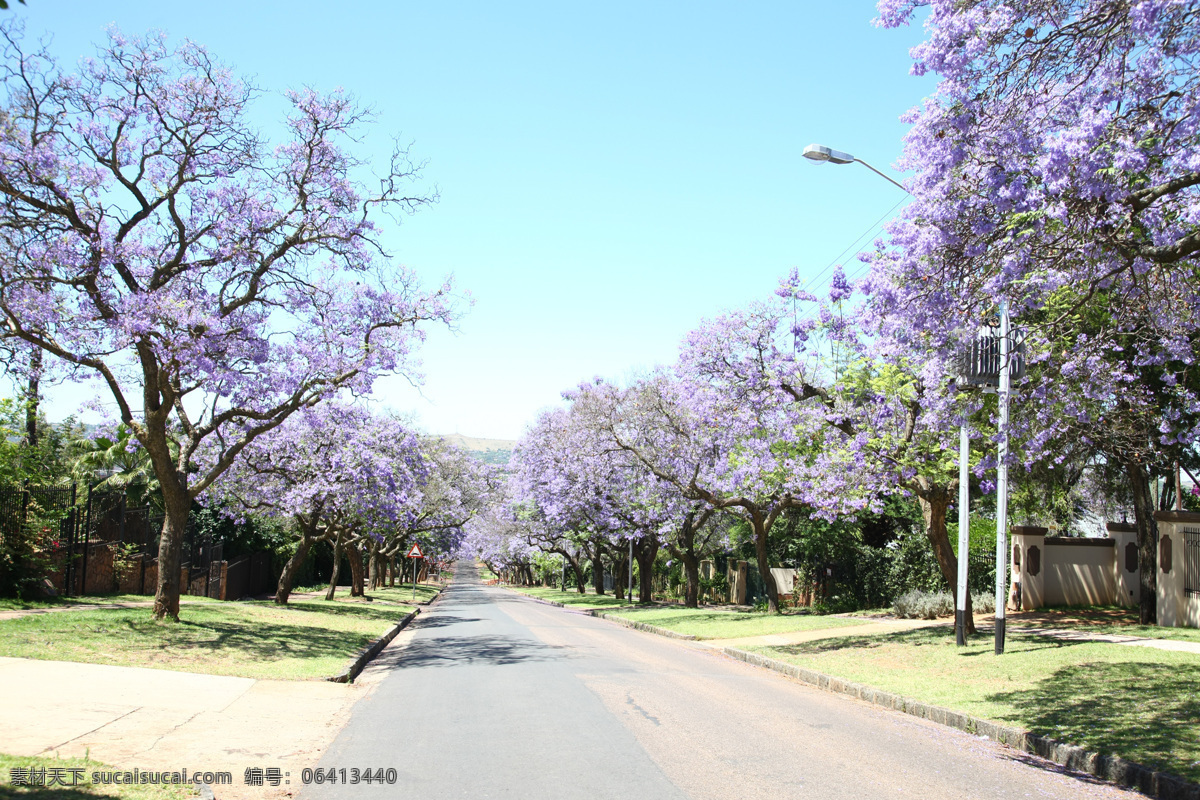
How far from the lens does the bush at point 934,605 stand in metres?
21.3

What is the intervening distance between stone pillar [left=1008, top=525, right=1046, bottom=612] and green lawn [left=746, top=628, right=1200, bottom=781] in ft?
17.3

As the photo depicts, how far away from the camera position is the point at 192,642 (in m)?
14.4

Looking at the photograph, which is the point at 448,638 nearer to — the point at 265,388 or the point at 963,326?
the point at 265,388

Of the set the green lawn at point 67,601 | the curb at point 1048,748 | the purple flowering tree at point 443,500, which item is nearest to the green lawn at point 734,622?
the curb at point 1048,748

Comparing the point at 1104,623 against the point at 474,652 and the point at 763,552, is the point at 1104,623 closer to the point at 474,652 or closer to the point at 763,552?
the point at 763,552

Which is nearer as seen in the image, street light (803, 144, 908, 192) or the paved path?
the paved path

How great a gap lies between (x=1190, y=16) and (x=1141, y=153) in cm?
137

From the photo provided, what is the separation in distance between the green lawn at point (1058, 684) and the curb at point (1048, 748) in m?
0.18

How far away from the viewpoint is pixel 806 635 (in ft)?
66.6

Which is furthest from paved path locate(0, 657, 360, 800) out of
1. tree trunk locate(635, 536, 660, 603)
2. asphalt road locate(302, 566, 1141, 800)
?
tree trunk locate(635, 536, 660, 603)

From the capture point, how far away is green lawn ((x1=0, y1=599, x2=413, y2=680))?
12.3m

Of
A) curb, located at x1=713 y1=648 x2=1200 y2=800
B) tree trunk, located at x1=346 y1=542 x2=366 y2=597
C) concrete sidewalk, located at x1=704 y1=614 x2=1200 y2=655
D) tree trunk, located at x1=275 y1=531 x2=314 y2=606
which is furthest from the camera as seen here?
tree trunk, located at x1=346 y1=542 x2=366 y2=597

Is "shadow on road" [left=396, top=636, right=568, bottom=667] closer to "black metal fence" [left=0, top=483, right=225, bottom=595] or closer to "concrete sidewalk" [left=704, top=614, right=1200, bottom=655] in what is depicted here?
"concrete sidewalk" [left=704, top=614, right=1200, bottom=655]

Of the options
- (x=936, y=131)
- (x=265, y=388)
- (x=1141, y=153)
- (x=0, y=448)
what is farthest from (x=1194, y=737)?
(x=0, y=448)
